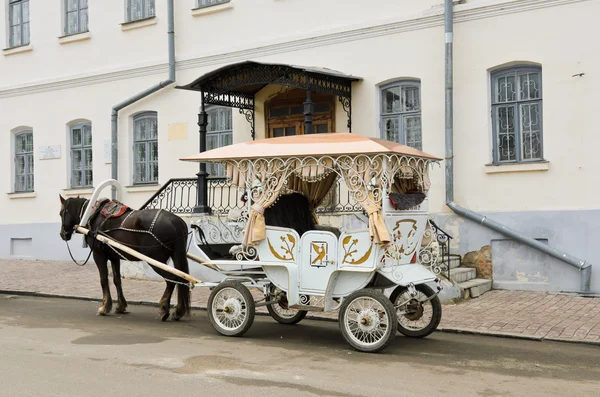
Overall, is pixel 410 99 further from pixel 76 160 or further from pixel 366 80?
pixel 76 160

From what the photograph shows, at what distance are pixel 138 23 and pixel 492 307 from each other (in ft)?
36.9

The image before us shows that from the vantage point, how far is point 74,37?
19.3 meters

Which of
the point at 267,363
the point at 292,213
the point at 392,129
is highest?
the point at 392,129

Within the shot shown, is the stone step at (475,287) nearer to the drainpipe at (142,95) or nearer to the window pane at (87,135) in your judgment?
the drainpipe at (142,95)

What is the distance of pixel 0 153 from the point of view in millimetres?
20781

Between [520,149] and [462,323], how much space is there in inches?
171

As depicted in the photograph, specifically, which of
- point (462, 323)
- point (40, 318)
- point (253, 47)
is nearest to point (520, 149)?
point (462, 323)

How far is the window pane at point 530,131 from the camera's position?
42.7 ft

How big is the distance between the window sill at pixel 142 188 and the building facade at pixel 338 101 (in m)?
0.06

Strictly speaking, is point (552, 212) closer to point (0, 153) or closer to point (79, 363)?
point (79, 363)

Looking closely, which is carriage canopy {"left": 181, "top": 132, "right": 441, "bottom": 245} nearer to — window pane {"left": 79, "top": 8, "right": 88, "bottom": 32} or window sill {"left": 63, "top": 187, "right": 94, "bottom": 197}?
window sill {"left": 63, "top": 187, "right": 94, "bottom": 197}

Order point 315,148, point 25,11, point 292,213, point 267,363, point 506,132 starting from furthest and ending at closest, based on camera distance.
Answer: point 25,11 < point 506,132 < point 292,213 < point 315,148 < point 267,363

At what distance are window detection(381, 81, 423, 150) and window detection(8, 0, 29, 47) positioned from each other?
11.1m

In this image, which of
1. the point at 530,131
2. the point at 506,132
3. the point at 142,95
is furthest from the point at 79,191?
the point at 530,131
